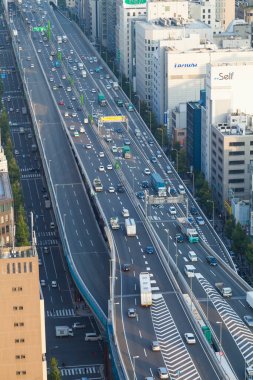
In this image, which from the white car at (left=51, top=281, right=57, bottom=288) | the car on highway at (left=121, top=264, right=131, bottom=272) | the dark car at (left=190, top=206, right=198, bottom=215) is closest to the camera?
the car on highway at (left=121, top=264, right=131, bottom=272)

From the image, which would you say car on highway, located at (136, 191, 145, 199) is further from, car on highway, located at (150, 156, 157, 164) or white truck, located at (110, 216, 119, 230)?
car on highway, located at (150, 156, 157, 164)

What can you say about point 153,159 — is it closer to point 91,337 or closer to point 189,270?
point 189,270

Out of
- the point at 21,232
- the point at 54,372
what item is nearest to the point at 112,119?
the point at 21,232

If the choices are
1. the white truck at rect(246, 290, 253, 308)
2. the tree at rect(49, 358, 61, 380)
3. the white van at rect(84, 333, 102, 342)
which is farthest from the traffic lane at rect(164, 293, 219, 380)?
the tree at rect(49, 358, 61, 380)

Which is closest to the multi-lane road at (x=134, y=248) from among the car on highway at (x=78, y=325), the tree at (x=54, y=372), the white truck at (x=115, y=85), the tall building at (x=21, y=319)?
the white truck at (x=115, y=85)

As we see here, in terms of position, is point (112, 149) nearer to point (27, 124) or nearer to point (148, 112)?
point (148, 112)

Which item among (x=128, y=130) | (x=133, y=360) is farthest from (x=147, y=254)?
(x=128, y=130)
